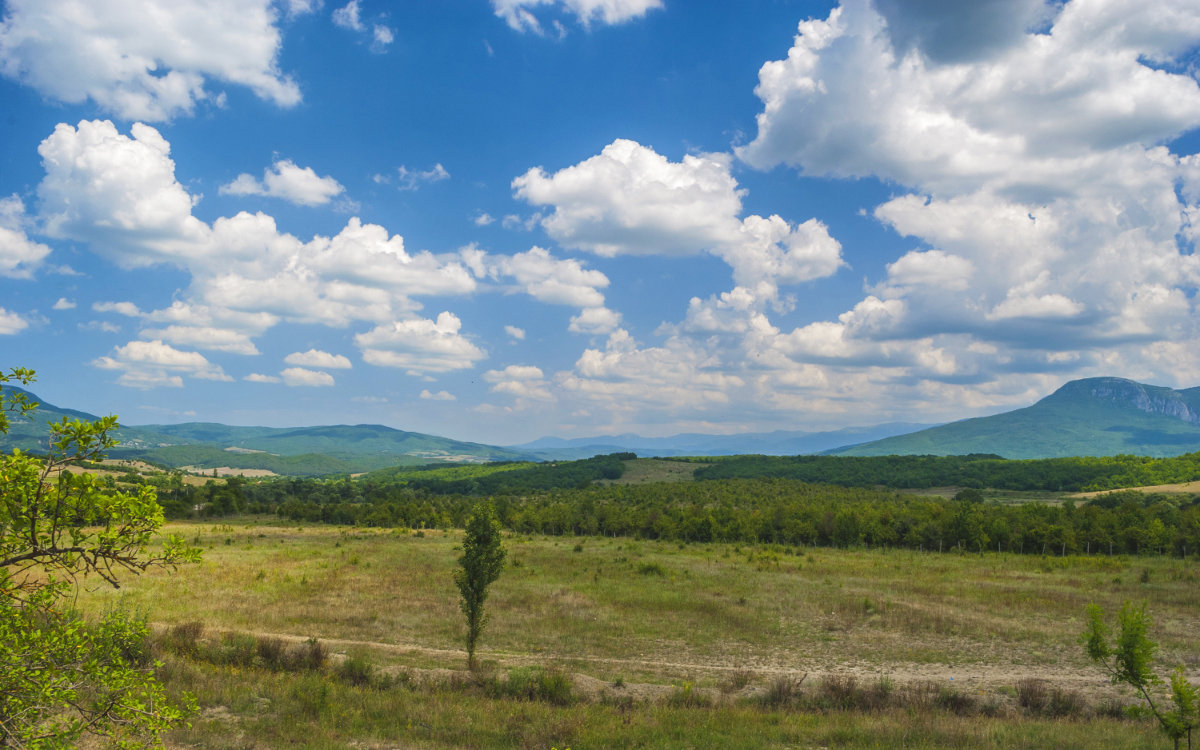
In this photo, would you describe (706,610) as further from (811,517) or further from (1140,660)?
(811,517)

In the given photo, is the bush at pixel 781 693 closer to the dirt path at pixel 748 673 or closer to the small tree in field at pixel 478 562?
the dirt path at pixel 748 673

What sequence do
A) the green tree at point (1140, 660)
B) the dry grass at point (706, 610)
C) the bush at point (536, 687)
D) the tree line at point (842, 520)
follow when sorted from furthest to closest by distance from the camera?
the tree line at point (842, 520) < the dry grass at point (706, 610) < the bush at point (536, 687) < the green tree at point (1140, 660)

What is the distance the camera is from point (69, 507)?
19.7ft

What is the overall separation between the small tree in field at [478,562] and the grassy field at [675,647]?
207cm

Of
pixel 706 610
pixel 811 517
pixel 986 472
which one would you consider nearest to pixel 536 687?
pixel 706 610

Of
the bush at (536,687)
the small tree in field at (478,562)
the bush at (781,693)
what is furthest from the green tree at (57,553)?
the bush at (781,693)

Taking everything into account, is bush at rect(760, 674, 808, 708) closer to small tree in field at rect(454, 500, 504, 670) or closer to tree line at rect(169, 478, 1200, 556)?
small tree in field at rect(454, 500, 504, 670)

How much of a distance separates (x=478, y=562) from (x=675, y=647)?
10356mm

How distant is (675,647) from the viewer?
26.3 metres

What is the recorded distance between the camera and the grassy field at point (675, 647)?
49.4ft

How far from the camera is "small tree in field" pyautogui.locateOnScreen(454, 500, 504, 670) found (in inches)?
861

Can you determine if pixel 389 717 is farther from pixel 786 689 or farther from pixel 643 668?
pixel 786 689

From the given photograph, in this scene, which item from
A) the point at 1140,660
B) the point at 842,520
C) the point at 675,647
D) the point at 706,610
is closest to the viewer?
the point at 1140,660

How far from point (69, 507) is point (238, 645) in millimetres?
19099
